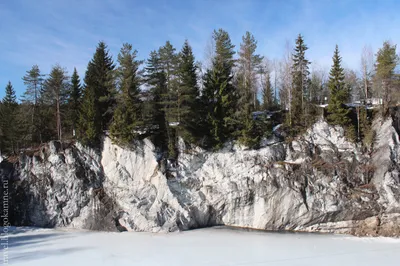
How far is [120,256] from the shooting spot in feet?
43.4

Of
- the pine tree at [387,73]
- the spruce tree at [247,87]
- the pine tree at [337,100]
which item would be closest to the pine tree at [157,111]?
the spruce tree at [247,87]

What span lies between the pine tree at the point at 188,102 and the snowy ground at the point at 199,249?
26.1 ft

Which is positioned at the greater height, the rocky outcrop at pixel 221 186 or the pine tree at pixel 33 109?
the pine tree at pixel 33 109

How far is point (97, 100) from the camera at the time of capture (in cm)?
2219

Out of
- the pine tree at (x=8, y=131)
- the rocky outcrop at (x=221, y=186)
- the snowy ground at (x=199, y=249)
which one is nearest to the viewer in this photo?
the snowy ground at (x=199, y=249)

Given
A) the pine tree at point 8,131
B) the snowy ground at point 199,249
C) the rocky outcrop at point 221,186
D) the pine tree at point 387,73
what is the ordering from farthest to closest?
the pine tree at point 8,131, the pine tree at point 387,73, the rocky outcrop at point 221,186, the snowy ground at point 199,249

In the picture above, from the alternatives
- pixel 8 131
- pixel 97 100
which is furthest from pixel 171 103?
pixel 8 131

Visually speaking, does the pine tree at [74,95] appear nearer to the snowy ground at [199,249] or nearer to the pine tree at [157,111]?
the pine tree at [157,111]

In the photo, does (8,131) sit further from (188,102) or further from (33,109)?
(188,102)

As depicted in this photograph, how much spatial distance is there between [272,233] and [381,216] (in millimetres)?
7614

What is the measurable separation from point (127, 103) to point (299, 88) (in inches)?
658

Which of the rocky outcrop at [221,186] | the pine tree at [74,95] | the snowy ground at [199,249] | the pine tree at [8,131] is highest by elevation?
the pine tree at [74,95]

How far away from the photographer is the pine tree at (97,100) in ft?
70.7

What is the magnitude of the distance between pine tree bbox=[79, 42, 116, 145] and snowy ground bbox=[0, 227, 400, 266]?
8437 mm
